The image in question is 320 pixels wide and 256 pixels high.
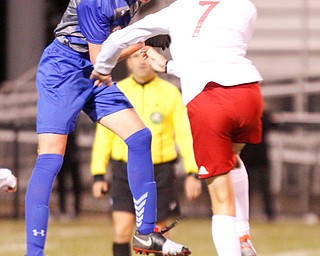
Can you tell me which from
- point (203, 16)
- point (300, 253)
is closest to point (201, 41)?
point (203, 16)

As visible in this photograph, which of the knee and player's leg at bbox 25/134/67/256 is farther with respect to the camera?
the knee

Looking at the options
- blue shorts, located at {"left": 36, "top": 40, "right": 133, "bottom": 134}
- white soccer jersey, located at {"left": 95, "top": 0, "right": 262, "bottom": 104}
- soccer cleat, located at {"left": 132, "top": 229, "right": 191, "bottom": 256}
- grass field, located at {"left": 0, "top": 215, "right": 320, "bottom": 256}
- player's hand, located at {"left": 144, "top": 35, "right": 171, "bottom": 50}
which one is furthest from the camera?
grass field, located at {"left": 0, "top": 215, "right": 320, "bottom": 256}

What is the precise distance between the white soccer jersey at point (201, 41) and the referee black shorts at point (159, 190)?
2162mm

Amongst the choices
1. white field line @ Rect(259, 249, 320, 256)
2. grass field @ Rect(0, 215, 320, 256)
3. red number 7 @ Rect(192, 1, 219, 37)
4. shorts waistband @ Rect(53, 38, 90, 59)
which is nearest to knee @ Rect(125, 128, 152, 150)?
shorts waistband @ Rect(53, 38, 90, 59)

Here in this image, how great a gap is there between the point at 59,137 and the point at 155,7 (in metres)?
8.42

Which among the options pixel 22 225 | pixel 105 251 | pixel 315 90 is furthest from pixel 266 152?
pixel 105 251

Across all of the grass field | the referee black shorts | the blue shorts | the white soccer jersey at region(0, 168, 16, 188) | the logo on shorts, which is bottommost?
the grass field

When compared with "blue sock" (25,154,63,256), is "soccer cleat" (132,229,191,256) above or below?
below

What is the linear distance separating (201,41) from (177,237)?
6.75m

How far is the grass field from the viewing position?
1284cm

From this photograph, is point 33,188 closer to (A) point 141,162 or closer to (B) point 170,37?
(A) point 141,162

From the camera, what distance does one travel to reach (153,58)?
27.3 ft

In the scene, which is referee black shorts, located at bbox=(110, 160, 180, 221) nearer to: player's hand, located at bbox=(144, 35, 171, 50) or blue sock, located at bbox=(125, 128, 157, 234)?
blue sock, located at bbox=(125, 128, 157, 234)

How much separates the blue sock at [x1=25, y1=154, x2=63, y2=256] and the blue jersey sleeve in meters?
0.83
